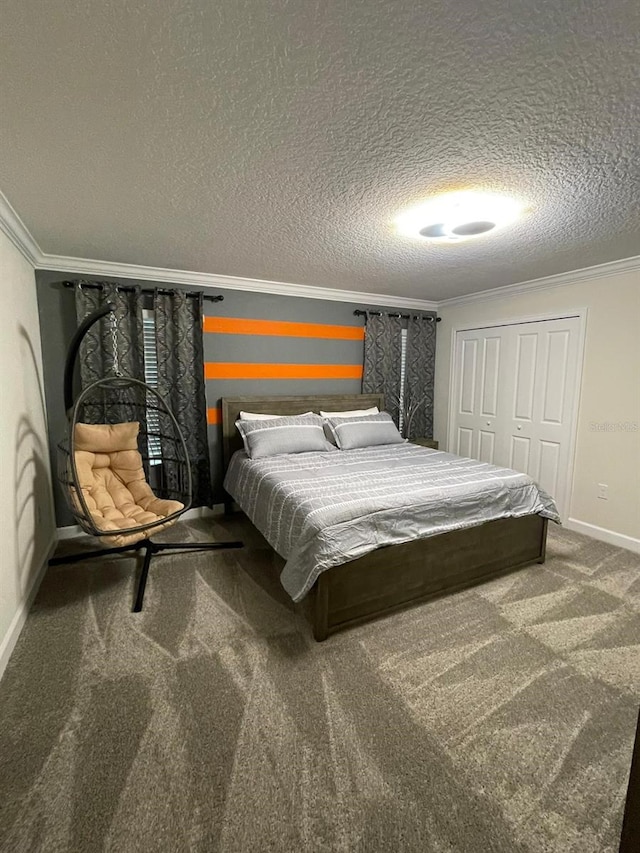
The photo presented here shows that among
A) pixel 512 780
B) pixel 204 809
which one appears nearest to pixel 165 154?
pixel 204 809

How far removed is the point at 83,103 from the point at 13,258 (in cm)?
161

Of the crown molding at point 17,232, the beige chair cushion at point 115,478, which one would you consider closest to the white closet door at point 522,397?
the beige chair cushion at point 115,478

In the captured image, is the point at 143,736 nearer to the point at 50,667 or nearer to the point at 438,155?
the point at 50,667

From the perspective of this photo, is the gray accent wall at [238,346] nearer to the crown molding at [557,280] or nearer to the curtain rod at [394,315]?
the curtain rod at [394,315]

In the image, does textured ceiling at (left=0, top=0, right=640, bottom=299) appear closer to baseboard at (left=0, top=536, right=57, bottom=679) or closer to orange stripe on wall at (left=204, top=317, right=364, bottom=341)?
orange stripe on wall at (left=204, top=317, right=364, bottom=341)

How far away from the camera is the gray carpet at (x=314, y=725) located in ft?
3.93

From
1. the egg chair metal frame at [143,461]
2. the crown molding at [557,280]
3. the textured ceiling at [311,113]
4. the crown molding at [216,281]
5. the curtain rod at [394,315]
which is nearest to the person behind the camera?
the textured ceiling at [311,113]

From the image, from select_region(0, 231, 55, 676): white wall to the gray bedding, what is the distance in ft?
4.68

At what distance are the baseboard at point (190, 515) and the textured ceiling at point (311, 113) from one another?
240 cm

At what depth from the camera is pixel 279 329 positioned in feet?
13.1

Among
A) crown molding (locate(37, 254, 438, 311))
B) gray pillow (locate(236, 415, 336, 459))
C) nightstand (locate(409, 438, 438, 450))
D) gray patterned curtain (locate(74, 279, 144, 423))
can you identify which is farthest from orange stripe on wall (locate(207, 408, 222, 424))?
nightstand (locate(409, 438, 438, 450))

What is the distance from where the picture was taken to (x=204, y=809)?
1.23 meters

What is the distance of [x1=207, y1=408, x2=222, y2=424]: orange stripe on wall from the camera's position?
3.78 meters

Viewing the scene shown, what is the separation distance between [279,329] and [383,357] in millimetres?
1327
